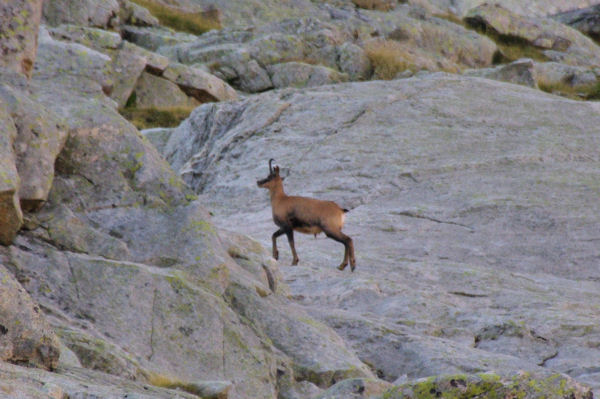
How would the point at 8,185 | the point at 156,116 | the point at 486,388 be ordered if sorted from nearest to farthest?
the point at 486,388 < the point at 8,185 < the point at 156,116

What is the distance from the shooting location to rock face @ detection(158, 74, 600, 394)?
41.2ft

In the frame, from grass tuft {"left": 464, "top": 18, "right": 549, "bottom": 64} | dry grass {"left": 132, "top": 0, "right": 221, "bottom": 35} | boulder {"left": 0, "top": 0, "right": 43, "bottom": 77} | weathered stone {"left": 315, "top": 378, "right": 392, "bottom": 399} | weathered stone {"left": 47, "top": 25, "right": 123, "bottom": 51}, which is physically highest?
boulder {"left": 0, "top": 0, "right": 43, "bottom": 77}

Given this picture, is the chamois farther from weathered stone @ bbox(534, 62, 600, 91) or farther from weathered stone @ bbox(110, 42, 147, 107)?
weathered stone @ bbox(534, 62, 600, 91)

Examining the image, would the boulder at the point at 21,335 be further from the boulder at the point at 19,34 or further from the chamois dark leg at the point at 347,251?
the chamois dark leg at the point at 347,251

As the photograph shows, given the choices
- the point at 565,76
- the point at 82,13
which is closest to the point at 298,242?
the point at 82,13

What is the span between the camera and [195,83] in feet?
122

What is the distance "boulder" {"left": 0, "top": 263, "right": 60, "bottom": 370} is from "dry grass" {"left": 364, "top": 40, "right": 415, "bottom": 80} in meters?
36.5

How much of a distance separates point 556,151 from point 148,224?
15184 mm

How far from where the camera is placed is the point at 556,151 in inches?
900

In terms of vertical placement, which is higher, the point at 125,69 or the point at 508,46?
the point at 125,69

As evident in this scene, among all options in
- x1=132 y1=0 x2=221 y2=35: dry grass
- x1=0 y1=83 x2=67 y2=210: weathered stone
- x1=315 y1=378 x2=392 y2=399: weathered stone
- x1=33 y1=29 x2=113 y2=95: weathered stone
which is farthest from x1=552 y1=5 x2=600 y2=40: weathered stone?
x1=315 y1=378 x2=392 y2=399: weathered stone

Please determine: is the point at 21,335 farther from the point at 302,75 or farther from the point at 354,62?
the point at 354,62

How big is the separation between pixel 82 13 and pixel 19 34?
32.6 metres

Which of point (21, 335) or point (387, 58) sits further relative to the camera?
point (387, 58)
